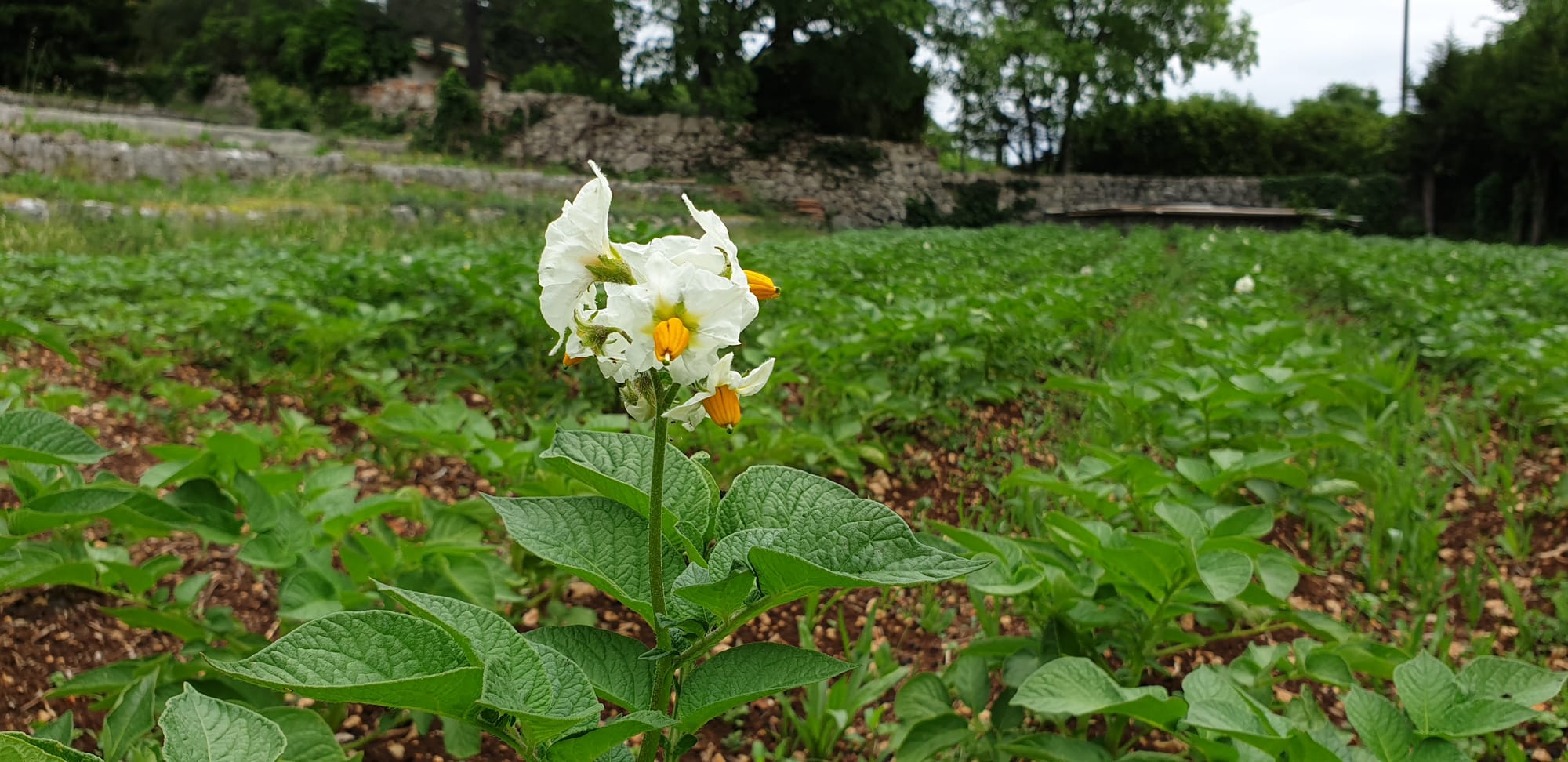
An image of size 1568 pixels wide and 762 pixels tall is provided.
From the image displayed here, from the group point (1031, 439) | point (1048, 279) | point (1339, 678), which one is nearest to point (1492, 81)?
point (1048, 279)

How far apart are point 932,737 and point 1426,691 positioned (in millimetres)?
664

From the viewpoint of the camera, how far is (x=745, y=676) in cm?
76

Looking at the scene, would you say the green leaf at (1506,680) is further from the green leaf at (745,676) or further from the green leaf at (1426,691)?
the green leaf at (745,676)

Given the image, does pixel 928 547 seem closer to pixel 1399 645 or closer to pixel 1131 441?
pixel 1399 645

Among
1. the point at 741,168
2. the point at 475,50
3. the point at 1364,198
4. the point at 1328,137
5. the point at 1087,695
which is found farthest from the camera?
the point at 1328,137

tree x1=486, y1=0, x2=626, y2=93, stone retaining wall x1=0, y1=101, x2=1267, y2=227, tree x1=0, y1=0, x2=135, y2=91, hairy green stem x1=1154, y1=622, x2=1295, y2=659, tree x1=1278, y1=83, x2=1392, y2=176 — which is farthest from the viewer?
tree x1=1278, y1=83, x2=1392, y2=176

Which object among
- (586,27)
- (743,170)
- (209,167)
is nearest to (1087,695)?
(209,167)

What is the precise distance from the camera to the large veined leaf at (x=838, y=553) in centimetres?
64

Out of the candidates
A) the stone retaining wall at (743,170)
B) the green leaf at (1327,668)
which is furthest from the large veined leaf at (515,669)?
the stone retaining wall at (743,170)

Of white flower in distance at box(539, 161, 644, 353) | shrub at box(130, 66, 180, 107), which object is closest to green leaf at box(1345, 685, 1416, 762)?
white flower in distance at box(539, 161, 644, 353)

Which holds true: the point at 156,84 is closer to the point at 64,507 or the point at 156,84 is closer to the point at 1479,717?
the point at 64,507

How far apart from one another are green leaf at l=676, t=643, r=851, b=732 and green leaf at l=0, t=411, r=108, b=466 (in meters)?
0.88

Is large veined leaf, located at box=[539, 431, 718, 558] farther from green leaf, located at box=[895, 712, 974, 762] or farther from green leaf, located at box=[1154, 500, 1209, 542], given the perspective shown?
green leaf, located at box=[1154, 500, 1209, 542]

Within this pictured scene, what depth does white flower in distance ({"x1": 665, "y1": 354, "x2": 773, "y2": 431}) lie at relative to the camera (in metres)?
0.75
